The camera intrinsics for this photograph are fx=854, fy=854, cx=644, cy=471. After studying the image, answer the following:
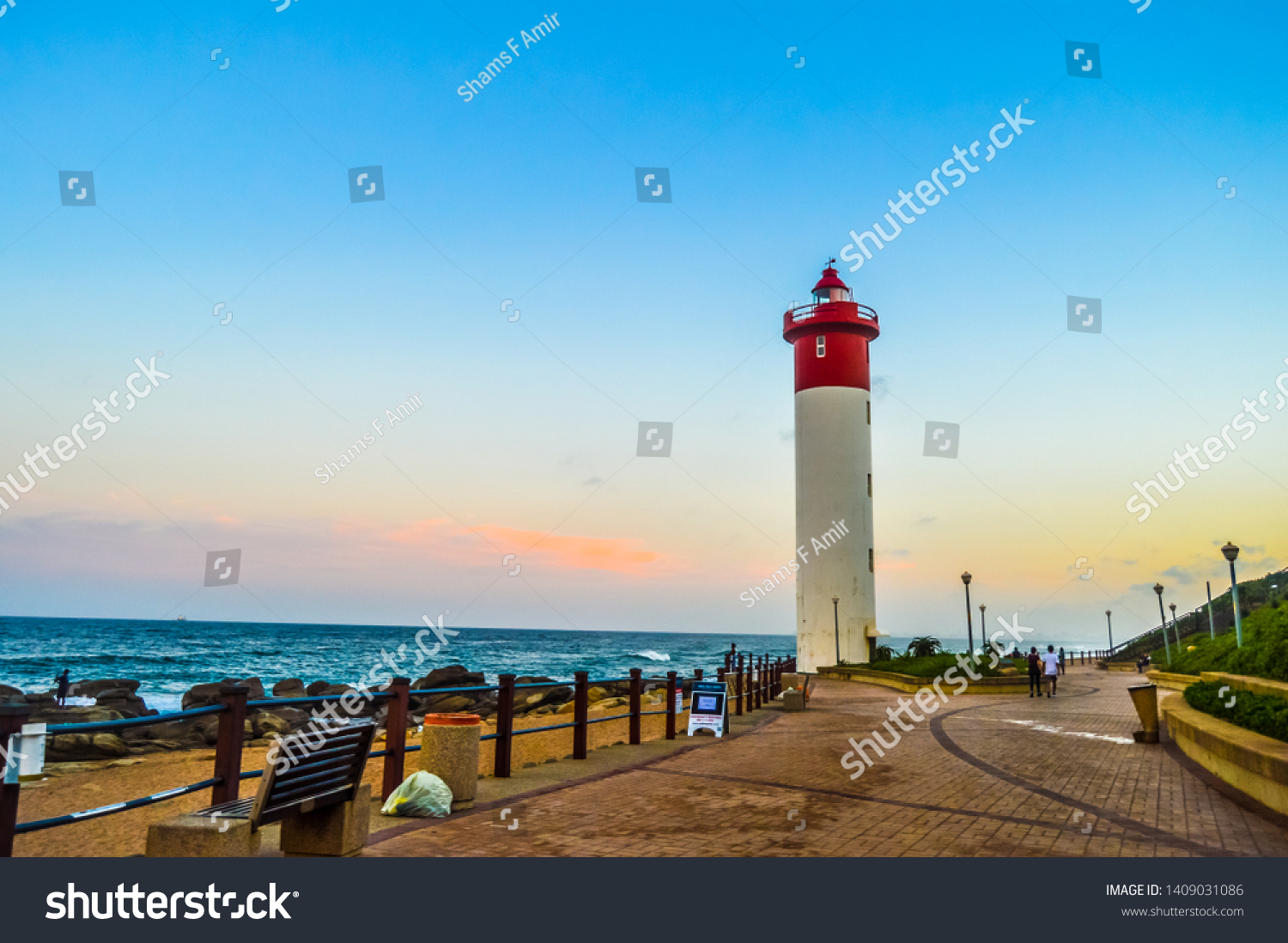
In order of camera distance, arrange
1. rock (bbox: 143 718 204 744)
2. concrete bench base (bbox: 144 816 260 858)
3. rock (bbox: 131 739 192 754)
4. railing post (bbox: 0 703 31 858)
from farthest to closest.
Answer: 1. rock (bbox: 143 718 204 744)
2. rock (bbox: 131 739 192 754)
3. concrete bench base (bbox: 144 816 260 858)
4. railing post (bbox: 0 703 31 858)

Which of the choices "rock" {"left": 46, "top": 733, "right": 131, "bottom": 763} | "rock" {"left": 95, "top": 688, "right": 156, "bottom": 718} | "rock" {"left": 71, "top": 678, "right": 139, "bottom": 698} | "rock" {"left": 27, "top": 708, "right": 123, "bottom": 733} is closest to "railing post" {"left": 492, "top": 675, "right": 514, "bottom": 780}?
"rock" {"left": 46, "top": 733, "right": 131, "bottom": 763}

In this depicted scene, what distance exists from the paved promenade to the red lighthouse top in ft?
88.9

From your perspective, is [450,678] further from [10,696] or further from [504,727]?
[504,727]

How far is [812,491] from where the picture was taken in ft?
128

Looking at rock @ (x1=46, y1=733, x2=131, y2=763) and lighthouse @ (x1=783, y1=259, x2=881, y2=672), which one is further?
lighthouse @ (x1=783, y1=259, x2=881, y2=672)

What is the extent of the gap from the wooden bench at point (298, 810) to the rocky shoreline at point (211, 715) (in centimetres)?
1073

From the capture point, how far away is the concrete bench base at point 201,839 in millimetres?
5016

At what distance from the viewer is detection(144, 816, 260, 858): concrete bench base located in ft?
16.5

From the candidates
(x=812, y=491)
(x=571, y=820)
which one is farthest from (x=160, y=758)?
(x=812, y=491)

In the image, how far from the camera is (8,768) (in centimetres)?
439

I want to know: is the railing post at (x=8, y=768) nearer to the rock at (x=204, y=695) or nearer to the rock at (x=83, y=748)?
the rock at (x=83, y=748)

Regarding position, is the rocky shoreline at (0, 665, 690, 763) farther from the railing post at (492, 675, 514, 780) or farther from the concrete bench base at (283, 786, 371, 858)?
the concrete bench base at (283, 786, 371, 858)

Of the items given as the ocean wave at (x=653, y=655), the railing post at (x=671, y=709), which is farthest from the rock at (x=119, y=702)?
the ocean wave at (x=653, y=655)
